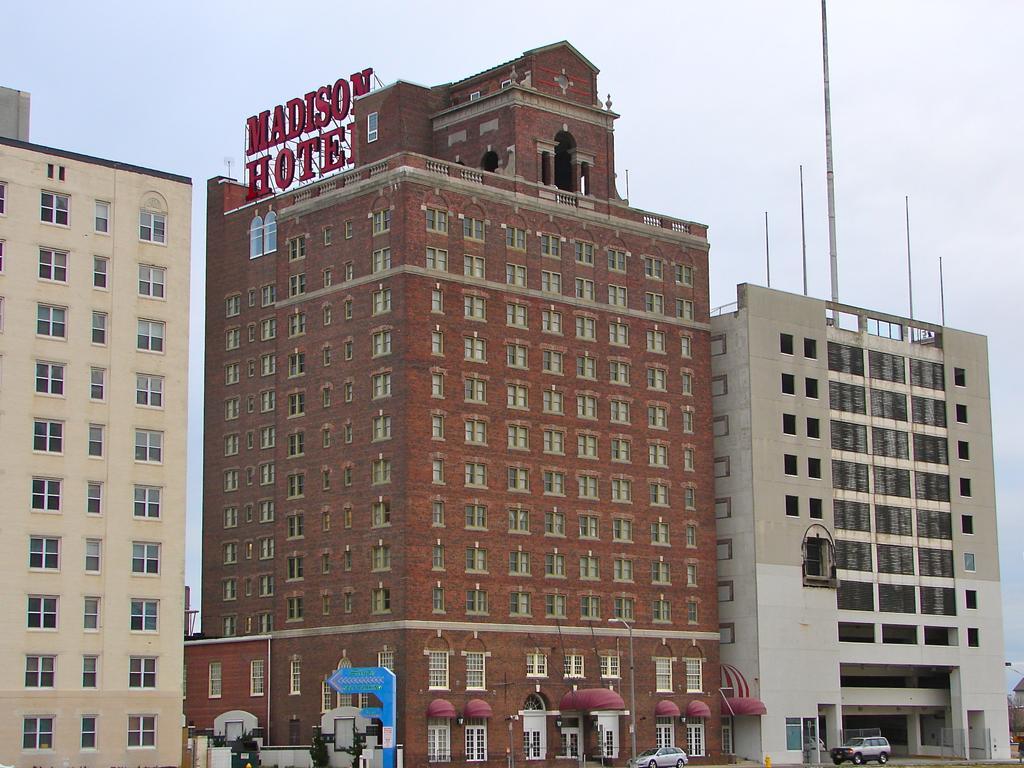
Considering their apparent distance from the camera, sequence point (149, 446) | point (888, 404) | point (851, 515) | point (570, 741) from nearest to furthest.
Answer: point (149, 446) → point (570, 741) → point (851, 515) → point (888, 404)

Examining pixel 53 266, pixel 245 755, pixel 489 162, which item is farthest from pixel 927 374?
pixel 53 266

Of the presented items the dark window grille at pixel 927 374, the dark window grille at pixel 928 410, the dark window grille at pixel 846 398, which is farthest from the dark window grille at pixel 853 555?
the dark window grille at pixel 927 374

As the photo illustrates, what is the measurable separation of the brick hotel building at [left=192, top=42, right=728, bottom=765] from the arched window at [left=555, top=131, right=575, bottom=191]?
0.28m

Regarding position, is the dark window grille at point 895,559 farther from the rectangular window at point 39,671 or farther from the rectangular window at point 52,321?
the rectangular window at point 39,671

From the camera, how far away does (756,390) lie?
454ft

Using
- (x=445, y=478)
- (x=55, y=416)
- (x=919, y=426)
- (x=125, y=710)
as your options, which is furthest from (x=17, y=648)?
(x=919, y=426)

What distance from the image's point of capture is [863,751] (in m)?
134

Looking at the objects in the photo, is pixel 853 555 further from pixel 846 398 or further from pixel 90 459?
pixel 90 459

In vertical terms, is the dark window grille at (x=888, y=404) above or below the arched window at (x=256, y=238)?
below

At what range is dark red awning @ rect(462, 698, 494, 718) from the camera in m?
115

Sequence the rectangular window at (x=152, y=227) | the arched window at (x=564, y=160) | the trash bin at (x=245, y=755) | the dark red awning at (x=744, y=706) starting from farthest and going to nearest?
the arched window at (x=564, y=160) → the dark red awning at (x=744, y=706) → the trash bin at (x=245, y=755) → the rectangular window at (x=152, y=227)

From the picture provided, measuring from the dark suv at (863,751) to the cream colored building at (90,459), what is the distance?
195 ft

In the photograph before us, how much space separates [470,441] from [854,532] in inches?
1654

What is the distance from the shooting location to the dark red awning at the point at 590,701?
396 ft
